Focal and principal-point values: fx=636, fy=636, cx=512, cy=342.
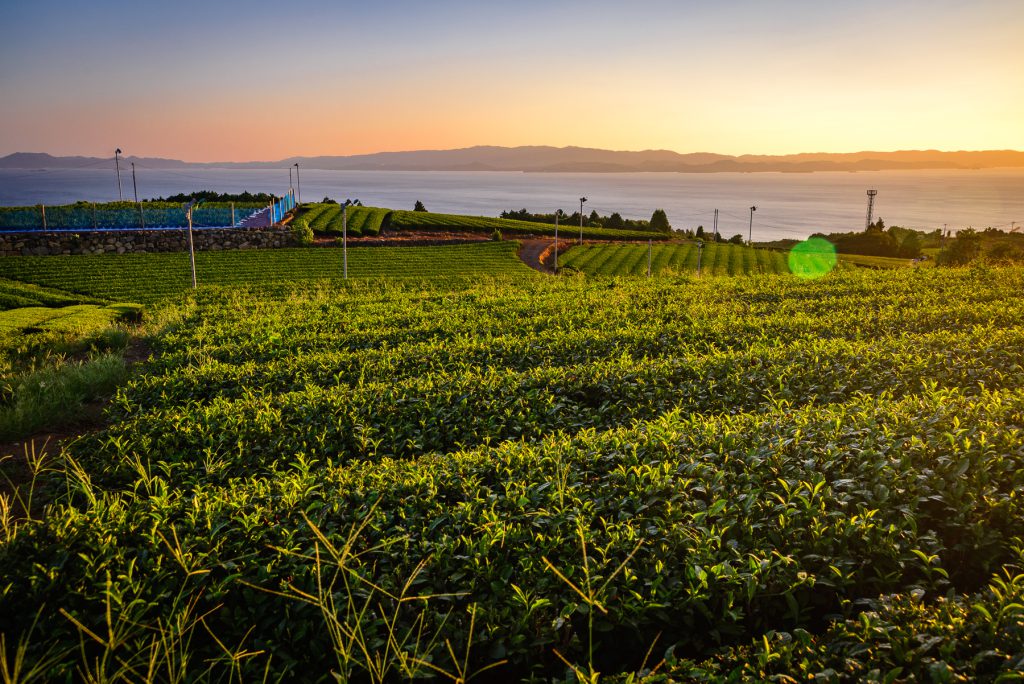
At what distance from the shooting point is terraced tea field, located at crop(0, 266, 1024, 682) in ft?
10.7

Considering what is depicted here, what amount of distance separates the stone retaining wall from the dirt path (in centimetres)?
1796

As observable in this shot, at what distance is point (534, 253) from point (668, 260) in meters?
11.8

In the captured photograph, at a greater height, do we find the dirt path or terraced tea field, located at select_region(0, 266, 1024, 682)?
the dirt path

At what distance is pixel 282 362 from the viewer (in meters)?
9.38

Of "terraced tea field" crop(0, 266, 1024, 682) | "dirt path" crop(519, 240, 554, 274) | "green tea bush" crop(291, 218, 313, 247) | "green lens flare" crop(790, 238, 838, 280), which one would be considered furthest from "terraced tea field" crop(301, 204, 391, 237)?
"terraced tea field" crop(0, 266, 1024, 682)

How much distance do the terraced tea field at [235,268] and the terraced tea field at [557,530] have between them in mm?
24886

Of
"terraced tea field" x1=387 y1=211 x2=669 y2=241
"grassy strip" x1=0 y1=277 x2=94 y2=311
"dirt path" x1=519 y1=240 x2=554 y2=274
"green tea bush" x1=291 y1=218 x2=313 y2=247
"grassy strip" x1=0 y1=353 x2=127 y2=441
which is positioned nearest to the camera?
"grassy strip" x1=0 y1=353 x2=127 y2=441

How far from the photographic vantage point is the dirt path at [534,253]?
48503mm

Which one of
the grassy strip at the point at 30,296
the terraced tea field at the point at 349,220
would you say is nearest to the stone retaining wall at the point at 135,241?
the terraced tea field at the point at 349,220

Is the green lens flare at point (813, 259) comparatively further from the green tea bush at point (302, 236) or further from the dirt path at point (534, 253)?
the green tea bush at point (302, 236)

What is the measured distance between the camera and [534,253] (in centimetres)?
5259

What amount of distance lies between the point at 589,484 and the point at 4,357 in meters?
14.0

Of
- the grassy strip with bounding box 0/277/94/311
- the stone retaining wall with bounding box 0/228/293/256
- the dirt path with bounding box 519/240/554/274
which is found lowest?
the grassy strip with bounding box 0/277/94/311

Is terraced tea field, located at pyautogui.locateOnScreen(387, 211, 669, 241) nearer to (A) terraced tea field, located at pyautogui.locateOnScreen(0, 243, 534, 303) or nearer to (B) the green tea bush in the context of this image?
(A) terraced tea field, located at pyautogui.locateOnScreen(0, 243, 534, 303)
